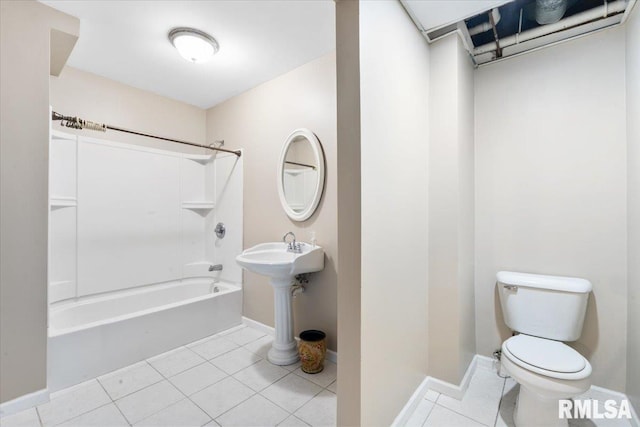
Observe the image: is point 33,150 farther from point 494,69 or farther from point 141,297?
point 494,69

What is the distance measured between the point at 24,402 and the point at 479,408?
2.66 metres

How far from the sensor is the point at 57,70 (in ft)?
7.62

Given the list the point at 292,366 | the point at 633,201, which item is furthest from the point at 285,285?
the point at 633,201

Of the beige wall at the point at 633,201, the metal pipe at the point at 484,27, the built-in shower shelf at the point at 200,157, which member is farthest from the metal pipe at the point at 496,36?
the built-in shower shelf at the point at 200,157

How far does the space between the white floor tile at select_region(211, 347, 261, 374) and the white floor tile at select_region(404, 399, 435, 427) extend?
1.18m

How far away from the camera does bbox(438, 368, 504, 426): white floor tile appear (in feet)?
5.26

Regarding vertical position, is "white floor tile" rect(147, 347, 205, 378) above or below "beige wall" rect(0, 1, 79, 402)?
below

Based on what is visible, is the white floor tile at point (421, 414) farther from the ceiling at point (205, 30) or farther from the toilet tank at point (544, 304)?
the ceiling at point (205, 30)

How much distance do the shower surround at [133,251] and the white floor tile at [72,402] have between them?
0.24 ft

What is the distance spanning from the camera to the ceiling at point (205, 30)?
176 centimetres

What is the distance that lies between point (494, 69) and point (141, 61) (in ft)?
9.12

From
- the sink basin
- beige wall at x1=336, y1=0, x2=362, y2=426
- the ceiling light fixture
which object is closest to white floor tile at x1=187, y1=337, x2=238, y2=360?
the sink basin

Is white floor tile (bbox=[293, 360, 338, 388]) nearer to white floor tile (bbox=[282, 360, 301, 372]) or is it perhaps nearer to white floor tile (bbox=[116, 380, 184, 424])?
white floor tile (bbox=[282, 360, 301, 372])

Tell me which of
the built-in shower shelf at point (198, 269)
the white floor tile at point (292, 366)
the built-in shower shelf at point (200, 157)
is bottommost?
the white floor tile at point (292, 366)
